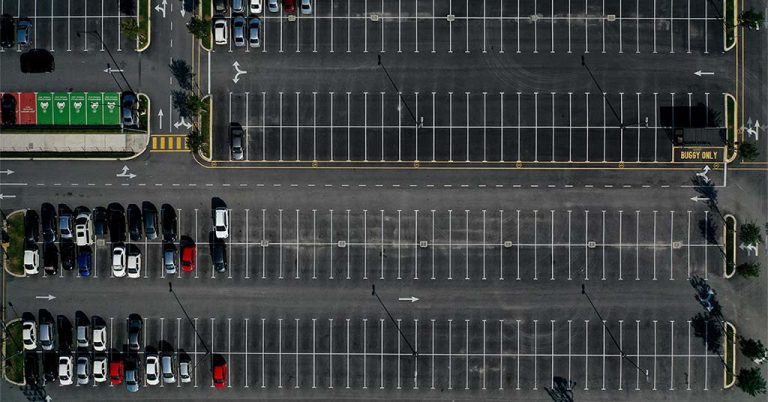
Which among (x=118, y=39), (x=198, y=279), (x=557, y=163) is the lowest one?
(x=198, y=279)

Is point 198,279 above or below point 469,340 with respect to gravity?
above

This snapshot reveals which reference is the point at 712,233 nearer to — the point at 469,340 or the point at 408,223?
the point at 469,340

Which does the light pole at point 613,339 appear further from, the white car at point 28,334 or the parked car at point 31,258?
the white car at point 28,334

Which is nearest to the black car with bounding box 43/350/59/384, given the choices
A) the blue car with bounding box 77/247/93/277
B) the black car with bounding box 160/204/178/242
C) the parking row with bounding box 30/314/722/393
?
the parking row with bounding box 30/314/722/393

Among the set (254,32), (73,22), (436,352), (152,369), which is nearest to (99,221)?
(152,369)

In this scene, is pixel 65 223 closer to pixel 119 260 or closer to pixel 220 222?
pixel 119 260

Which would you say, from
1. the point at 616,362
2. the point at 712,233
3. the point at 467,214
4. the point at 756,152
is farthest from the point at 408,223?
the point at 756,152
